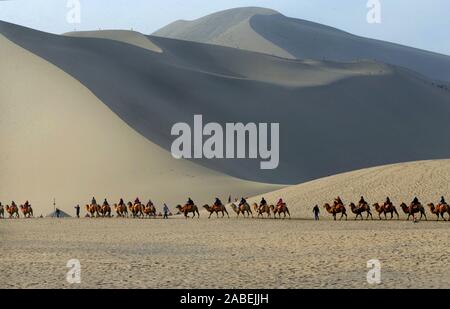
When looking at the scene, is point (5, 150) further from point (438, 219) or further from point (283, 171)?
point (438, 219)

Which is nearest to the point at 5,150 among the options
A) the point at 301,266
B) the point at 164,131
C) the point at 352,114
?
the point at 164,131

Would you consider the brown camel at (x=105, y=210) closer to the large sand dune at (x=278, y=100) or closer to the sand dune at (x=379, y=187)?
the sand dune at (x=379, y=187)

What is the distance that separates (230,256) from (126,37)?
99648mm

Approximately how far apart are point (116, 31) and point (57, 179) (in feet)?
186

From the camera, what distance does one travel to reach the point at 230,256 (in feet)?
61.3

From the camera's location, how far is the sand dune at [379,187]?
39219 mm

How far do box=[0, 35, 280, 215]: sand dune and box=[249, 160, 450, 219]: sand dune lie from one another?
14.2m

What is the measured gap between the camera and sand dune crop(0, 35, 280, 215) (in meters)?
60.3

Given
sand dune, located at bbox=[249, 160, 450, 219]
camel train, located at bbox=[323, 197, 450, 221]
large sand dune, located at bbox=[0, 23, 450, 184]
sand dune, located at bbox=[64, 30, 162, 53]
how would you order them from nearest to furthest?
camel train, located at bbox=[323, 197, 450, 221] → sand dune, located at bbox=[249, 160, 450, 219] → large sand dune, located at bbox=[0, 23, 450, 184] → sand dune, located at bbox=[64, 30, 162, 53]

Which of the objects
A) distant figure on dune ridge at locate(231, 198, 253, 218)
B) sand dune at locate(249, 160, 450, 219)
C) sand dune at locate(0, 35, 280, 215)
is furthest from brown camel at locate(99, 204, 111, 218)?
sand dune at locate(0, 35, 280, 215)

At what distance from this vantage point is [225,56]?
380 ft

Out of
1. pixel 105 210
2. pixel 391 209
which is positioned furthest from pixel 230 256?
pixel 105 210

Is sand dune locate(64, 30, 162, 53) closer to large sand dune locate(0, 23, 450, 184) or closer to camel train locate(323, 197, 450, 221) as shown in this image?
large sand dune locate(0, 23, 450, 184)

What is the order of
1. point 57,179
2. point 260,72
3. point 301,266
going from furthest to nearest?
point 260,72 < point 57,179 < point 301,266
